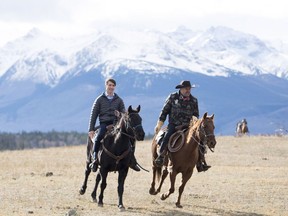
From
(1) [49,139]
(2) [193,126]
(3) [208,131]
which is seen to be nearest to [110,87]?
(2) [193,126]

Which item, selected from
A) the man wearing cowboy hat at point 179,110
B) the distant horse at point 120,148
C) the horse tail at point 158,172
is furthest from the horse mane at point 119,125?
the horse tail at point 158,172

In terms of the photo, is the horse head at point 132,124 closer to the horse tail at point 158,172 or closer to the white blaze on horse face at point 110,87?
the white blaze on horse face at point 110,87

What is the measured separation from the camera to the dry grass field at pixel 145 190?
21.4 metres

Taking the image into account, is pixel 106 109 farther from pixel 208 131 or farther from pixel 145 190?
pixel 145 190

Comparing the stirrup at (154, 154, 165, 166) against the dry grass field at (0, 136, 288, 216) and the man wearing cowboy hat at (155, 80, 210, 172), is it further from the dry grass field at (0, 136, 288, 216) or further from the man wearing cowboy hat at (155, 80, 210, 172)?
the dry grass field at (0, 136, 288, 216)

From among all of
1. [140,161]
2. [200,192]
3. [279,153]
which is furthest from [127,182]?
[279,153]

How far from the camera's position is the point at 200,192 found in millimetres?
25906

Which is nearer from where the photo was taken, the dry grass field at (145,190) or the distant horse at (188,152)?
the distant horse at (188,152)

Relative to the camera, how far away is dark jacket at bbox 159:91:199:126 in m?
22.3

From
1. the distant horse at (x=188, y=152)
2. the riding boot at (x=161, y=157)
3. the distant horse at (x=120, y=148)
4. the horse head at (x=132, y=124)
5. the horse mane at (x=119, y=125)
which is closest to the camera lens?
the horse head at (x=132, y=124)

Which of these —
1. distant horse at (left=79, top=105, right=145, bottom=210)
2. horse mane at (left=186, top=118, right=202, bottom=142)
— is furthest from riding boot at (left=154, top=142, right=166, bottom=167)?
distant horse at (left=79, top=105, right=145, bottom=210)

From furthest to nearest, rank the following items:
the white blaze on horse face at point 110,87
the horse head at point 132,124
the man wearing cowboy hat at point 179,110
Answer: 1. the man wearing cowboy hat at point 179,110
2. the white blaze on horse face at point 110,87
3. the horse head at point 132,124

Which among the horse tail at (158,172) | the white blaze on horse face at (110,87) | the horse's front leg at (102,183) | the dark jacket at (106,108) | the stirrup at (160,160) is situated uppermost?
the white blaze on horse face at (110,87)

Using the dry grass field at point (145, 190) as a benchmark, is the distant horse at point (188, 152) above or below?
above
